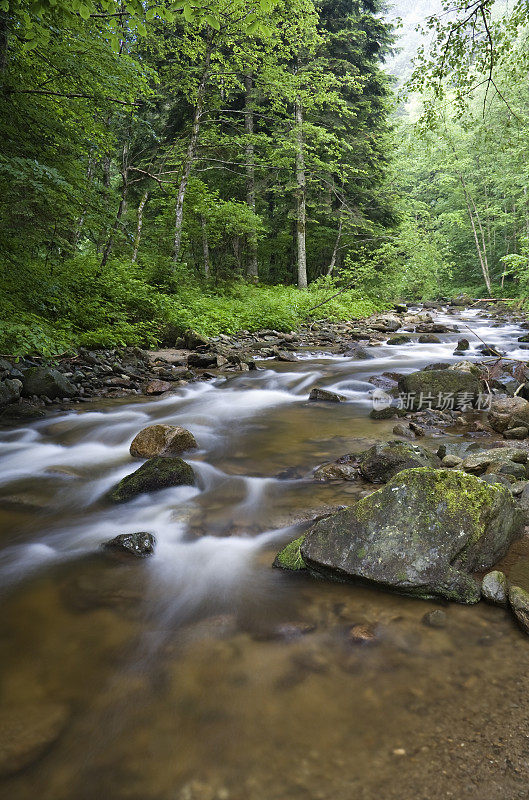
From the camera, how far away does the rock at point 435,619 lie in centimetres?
222

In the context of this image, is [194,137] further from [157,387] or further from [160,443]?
[160,443]

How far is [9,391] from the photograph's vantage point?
21.9 feet

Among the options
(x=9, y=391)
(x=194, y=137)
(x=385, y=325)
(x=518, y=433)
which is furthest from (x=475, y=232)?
(x=9, y=391)

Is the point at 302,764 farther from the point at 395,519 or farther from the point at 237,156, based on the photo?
the point at 237,156

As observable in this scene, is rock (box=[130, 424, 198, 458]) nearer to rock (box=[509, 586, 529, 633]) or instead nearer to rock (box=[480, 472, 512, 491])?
rock (box=[480, 472, 512, 491])

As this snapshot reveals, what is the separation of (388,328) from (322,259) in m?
10.2

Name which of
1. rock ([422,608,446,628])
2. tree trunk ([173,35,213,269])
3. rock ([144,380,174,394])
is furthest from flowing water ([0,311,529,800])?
tree trunk ([173,35,213,269])

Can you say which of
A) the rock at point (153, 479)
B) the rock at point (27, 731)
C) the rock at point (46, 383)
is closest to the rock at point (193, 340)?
the rock at point (46, 383)

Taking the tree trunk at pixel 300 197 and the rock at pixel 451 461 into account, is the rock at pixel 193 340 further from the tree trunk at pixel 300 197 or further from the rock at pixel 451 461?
the tree trunk at pixel 300 197

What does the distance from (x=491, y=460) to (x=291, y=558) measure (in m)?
2.25

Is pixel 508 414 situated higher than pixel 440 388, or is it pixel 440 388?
pixel 440 388

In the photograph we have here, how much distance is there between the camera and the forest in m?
6.34

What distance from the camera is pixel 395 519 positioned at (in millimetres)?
2561

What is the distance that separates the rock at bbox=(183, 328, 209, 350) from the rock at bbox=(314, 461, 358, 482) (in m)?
8.05
